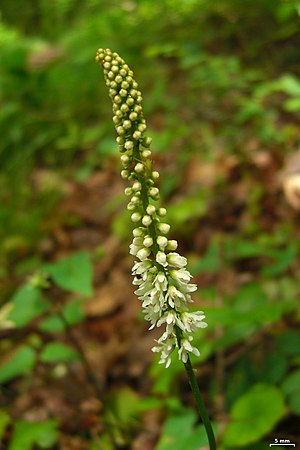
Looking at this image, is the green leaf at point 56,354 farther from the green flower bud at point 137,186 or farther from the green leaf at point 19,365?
the green flower bud at point 137,186

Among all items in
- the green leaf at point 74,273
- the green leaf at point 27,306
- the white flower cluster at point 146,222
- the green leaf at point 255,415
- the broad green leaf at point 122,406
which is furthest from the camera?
the broad green leaf at point 122,406

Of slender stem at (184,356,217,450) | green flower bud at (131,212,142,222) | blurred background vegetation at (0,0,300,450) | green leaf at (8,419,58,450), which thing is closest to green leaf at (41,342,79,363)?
blurred background vegetation at (0,0,300,450)

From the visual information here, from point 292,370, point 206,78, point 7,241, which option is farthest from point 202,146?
point 292,370

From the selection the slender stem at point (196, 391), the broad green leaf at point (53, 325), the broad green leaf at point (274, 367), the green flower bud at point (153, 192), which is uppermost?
the broad green leaf at point (53, 325)

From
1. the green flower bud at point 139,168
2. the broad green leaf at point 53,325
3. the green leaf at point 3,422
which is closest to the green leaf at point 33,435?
the green leaf at point 3,422

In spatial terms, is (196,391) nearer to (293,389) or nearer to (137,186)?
(137,186)

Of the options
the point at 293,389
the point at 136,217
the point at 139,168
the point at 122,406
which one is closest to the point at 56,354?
the point at 122,406
